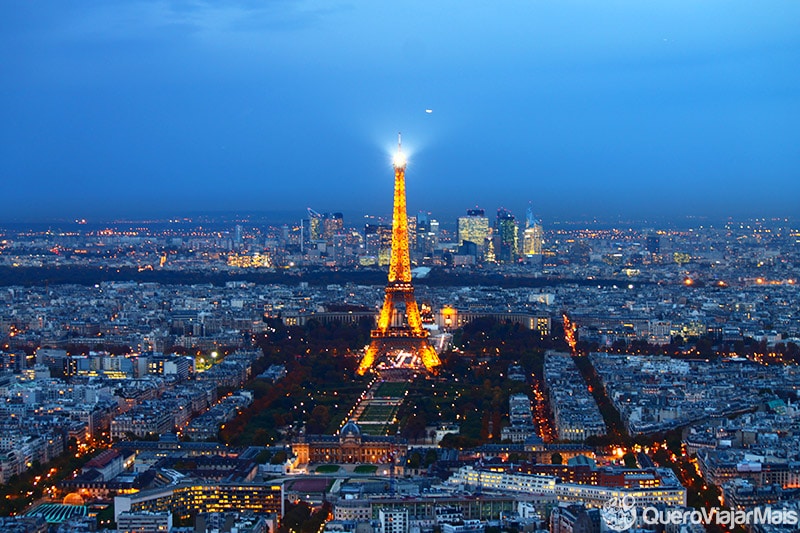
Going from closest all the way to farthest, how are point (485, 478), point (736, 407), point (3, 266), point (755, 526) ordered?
point (755, 526)
point (485, 478)
point (736, 407)
point (3, 266)

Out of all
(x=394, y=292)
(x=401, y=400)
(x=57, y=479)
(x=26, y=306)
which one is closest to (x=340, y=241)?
(x=26, y=306)

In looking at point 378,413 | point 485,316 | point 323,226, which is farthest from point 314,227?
point 378,413

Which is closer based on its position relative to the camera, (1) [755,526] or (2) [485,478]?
(1) [755,526]

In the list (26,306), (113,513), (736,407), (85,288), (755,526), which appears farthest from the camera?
(85,288)

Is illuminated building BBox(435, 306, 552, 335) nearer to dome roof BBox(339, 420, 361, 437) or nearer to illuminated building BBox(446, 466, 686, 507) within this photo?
dome roof BBox(339, 420, 361, 437)

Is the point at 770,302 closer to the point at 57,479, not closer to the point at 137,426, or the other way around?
the point at 137,426

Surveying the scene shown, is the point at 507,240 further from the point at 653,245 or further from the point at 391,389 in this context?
the point at 391,389
